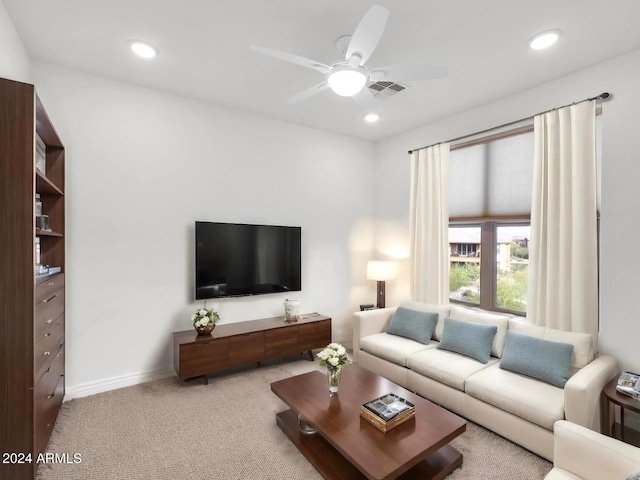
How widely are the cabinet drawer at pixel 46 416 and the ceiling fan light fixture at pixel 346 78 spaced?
256cm

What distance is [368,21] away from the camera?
5.70 ft

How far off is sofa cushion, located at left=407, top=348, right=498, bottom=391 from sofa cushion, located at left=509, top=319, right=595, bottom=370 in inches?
17.6

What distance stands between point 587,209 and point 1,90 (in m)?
4.02

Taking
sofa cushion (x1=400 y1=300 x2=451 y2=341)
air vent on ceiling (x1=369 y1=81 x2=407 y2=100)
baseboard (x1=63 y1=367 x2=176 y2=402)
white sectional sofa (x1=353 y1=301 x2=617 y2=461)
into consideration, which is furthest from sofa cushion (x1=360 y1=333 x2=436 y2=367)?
air vent on ceiling (x1=369 y1=81 x2=407 y2=100)

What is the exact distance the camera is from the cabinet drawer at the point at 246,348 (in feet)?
11.3

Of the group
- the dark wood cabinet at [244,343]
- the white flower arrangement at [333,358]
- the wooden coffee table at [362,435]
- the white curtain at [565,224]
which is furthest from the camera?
the dark wood cabinet at [244,343]

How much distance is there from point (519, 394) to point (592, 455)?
87 cm

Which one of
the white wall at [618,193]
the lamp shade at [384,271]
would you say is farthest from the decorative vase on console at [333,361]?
the white wall at [618,193]

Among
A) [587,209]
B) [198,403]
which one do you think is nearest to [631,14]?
[587,209]

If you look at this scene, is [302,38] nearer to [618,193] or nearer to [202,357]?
[618,193]

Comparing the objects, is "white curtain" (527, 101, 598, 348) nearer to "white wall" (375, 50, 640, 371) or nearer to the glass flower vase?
"white wall" (375, 50, 640, 371)

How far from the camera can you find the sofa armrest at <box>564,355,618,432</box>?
2.08 metres

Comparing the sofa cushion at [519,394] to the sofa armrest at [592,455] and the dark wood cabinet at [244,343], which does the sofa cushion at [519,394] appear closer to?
the sofa armrest at [592,455]

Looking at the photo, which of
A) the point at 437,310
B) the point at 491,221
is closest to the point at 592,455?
the point at 437,310
